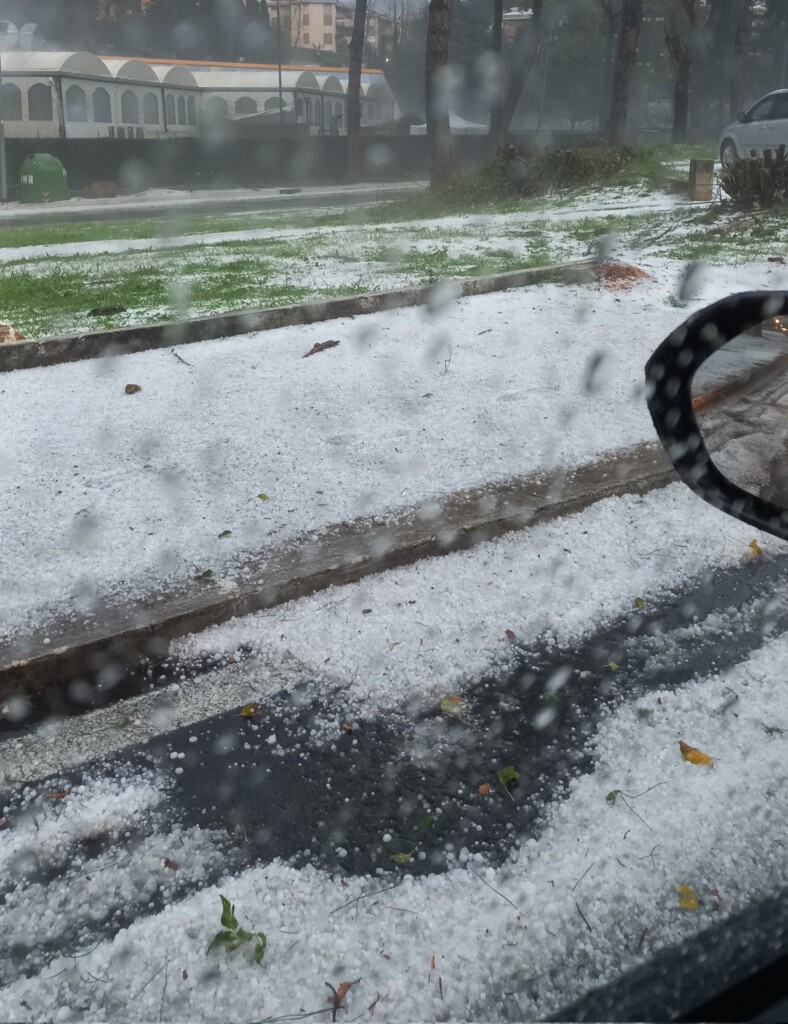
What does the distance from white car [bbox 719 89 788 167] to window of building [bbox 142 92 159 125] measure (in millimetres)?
33041

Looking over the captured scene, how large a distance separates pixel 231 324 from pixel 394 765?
444 cm

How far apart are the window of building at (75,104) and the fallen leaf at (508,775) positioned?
141 feet

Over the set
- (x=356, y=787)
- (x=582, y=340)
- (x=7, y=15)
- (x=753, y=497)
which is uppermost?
(x=7, y=15)

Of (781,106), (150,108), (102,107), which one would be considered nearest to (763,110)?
(781,106)

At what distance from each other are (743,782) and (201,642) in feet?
5.55

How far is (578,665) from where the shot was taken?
122 inches

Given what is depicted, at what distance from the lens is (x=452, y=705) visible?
288 cm

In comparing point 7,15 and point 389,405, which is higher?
point 7,15

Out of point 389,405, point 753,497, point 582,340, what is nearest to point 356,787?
point 753,497

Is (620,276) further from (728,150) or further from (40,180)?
(40,180)

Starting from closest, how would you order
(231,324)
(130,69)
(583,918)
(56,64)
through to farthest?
(583,918) < (231,324) < (56,64) < (130,69)

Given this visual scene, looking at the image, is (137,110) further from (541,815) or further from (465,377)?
(541,815)

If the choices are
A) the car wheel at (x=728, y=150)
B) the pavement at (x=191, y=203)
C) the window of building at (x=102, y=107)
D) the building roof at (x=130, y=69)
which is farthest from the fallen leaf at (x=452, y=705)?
the building roof at (x=130, y=69)

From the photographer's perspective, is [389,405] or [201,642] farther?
[389,405]
